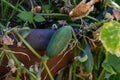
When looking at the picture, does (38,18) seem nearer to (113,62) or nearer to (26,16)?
(26,16)

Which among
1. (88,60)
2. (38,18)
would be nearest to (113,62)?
(88,60)

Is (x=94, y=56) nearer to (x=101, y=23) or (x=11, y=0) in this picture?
(x=101, y=23)

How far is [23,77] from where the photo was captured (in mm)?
766

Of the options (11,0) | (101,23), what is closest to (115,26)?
(101,23)

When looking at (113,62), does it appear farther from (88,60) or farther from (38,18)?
(38,18)

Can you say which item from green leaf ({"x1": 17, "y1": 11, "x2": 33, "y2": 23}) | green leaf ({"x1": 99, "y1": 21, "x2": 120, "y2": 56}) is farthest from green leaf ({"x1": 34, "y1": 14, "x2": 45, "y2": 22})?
green leaf ({"x1": 99, "y1": 21, "x2": 120, "y2": 56})

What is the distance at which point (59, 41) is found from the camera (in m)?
0.64

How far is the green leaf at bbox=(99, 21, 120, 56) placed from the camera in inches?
24.7

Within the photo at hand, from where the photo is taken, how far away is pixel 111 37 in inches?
24.9

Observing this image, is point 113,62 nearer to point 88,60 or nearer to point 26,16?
point 88,60

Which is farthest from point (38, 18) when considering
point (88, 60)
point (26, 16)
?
point (88, 60)

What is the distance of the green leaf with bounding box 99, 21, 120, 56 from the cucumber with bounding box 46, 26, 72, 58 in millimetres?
60

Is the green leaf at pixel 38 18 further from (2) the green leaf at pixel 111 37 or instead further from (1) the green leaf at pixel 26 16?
(2) the green leaf at pixel 111 37

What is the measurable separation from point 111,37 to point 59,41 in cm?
9
